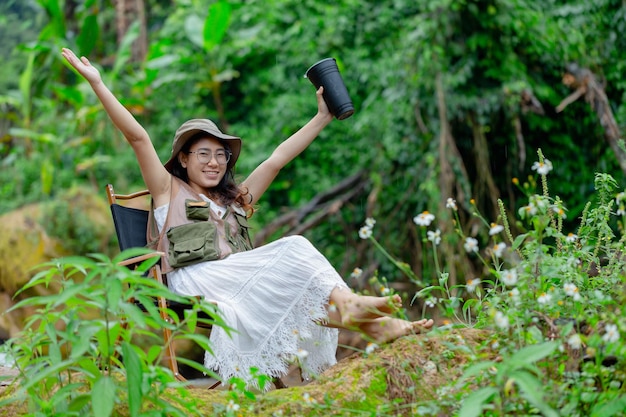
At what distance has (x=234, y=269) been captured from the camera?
144 inches

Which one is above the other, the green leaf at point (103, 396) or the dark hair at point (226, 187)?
the dark hair at point (226, 187)

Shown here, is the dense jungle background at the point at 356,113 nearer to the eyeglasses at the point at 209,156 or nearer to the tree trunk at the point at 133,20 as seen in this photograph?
the tree trunk at the point at 133,20

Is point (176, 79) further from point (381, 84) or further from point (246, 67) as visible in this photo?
point (381, 84)

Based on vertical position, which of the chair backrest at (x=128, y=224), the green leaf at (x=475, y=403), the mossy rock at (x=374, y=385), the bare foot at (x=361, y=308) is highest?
the chair backrest at (x=128, y=224)

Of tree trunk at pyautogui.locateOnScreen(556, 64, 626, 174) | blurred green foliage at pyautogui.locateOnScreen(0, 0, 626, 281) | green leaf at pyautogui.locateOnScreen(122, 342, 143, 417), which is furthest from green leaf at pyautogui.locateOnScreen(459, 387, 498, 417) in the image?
tree trunk at pyautogui.locateOnScreen(556, 64, 626, 174)

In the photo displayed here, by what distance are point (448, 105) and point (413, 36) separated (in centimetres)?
62

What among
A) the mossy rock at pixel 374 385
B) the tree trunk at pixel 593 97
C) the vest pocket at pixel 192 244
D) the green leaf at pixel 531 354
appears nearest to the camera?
the green leaf at pixel 531 354

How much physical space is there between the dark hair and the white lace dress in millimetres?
467

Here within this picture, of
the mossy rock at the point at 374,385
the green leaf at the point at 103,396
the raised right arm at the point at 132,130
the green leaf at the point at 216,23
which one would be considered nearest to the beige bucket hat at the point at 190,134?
the raised right arm at the point at 132,130

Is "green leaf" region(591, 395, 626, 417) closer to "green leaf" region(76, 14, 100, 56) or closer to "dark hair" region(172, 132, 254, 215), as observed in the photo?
"dark hair" region(172, 132, 254, 215)

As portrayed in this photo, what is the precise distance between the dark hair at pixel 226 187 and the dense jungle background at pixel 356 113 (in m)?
0.89

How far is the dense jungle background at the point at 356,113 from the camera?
6.85m

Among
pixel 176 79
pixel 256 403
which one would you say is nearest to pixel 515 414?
pixel 256 403

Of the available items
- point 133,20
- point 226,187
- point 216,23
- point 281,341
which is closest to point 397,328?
point 281,341
